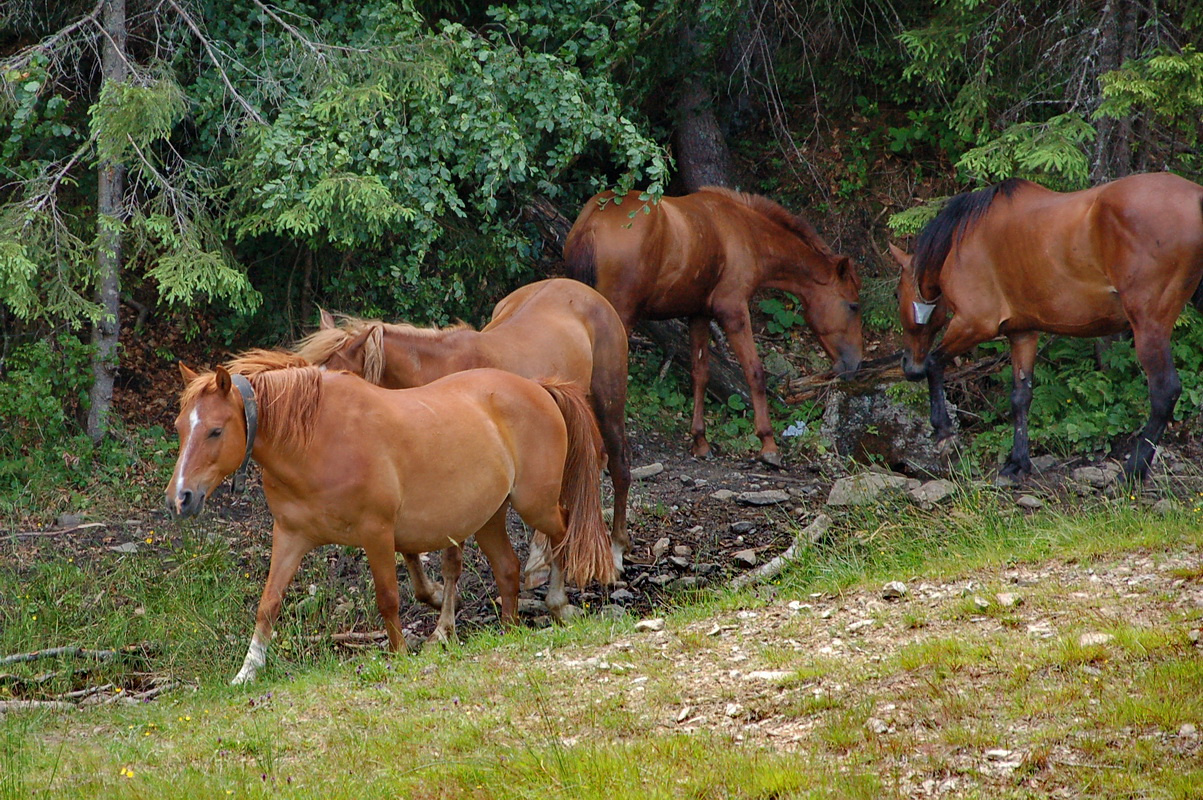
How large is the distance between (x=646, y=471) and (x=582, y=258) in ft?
6.24

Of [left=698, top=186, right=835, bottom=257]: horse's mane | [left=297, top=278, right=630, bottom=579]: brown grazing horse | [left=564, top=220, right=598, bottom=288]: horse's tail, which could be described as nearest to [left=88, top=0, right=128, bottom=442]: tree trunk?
[left=297, top=278, right=630, bottom=579]: brown grazing horse

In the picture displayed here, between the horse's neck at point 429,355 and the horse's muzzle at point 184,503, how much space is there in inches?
74.3

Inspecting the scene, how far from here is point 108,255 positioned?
28.0 feet

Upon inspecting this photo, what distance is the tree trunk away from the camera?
8.60 meters

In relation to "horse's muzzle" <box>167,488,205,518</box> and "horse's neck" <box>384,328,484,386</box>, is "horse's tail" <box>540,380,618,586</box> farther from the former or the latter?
"horse's muzzle" <box>167,488,205,518</box>

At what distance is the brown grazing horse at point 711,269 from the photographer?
31.7 feet

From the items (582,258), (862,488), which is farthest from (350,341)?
(862,488)

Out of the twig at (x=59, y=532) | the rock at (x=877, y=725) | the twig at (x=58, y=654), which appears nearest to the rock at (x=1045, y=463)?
the rock at (x=877, y=725)

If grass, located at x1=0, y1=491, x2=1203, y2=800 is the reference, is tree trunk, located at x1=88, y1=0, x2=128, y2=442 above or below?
above

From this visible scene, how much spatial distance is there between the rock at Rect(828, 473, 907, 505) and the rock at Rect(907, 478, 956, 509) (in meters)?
0.15

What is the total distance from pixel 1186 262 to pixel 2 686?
7.67 meters

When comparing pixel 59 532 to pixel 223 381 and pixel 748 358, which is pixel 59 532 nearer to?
pixel 223 381

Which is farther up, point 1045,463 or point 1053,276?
point 1053,276

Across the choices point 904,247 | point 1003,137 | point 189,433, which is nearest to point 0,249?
point 189,433
